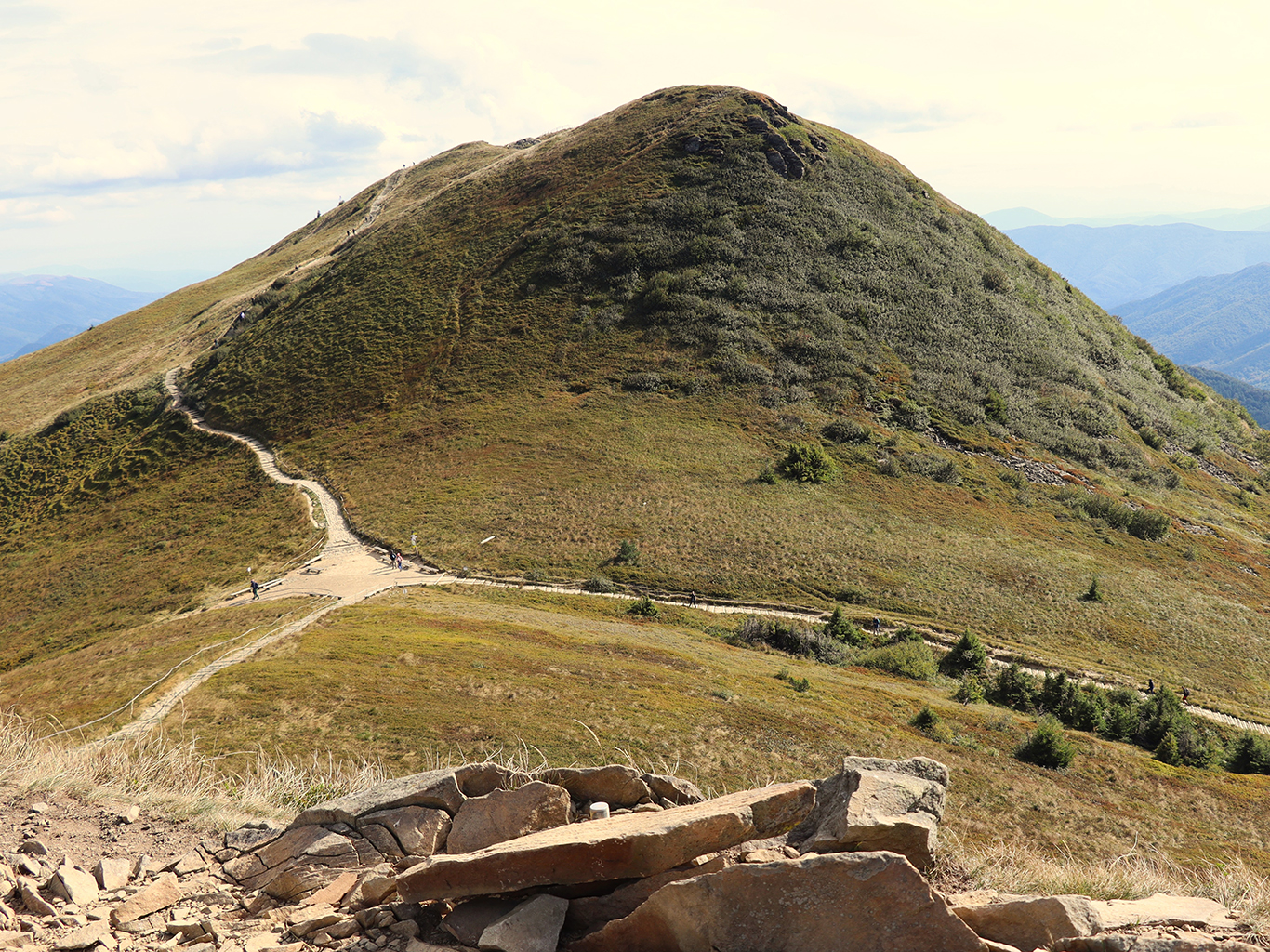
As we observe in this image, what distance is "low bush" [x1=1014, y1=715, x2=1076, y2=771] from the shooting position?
84.5 ft

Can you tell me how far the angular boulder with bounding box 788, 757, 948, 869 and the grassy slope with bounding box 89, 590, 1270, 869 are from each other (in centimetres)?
934

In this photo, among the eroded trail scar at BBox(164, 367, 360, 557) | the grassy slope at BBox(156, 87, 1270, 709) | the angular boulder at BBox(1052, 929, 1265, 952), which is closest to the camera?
the angular boulder at BBox(1052, 929, 1265, 952)

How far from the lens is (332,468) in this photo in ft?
199

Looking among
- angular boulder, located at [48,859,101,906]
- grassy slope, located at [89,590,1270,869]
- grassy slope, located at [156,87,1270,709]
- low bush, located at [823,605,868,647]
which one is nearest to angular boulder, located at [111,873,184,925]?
angular boulder, located at [48,859,101,906]

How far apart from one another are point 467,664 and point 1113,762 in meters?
25.4

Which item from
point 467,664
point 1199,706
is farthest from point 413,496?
point 1199,706

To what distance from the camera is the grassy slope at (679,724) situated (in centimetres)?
2089

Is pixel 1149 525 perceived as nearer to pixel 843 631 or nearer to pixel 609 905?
pixel 843 631

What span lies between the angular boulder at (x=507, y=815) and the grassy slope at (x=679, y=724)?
8.73 m

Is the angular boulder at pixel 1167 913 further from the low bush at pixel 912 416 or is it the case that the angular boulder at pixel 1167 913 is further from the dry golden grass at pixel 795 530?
the low bush at pixel 912 416

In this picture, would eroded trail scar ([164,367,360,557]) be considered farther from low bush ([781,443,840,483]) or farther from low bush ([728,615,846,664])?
low bush ([781,443,840,483])

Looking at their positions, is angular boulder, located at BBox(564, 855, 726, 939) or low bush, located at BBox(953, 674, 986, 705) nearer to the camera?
angular boulder, located at BBox(564, 855, 726, 939)

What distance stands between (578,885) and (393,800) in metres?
3.09

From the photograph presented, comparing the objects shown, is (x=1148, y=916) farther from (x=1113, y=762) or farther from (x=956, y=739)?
(x=1113, y=762)
